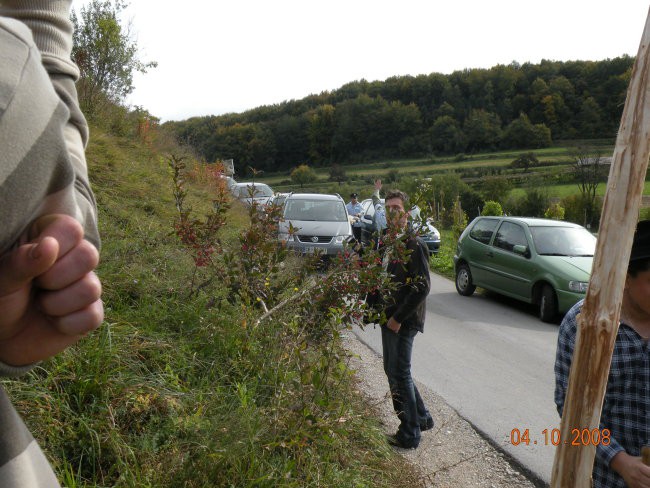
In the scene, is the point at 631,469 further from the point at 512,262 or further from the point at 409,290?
the point at 512,262

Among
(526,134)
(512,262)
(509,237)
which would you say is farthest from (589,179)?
(526,134)

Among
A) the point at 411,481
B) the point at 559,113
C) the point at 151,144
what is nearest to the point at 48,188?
the point at 411,481

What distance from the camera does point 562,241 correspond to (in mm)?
10805

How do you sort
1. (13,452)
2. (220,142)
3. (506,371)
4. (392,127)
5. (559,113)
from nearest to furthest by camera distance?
(13,452) < (506,371) < (220,142) < (559,113) < (392,127)

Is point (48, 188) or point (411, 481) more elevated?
point (48, 188)

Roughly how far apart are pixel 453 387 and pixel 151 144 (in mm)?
11202

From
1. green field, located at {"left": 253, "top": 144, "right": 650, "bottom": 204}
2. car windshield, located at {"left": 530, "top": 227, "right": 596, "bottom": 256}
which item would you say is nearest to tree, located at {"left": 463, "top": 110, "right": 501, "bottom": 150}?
green field, located at {"left": 253, "top": 144, "right": 650, "bottom": 204}

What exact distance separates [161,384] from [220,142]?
63.4 ft

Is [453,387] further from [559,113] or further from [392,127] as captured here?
[392,127]

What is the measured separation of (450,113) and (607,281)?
7451cm

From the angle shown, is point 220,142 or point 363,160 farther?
point 363,160

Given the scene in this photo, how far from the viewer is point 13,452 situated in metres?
0.83

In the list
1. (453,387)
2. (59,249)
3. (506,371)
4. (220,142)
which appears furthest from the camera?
(220,142)

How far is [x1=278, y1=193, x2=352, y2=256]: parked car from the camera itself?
1351cm
